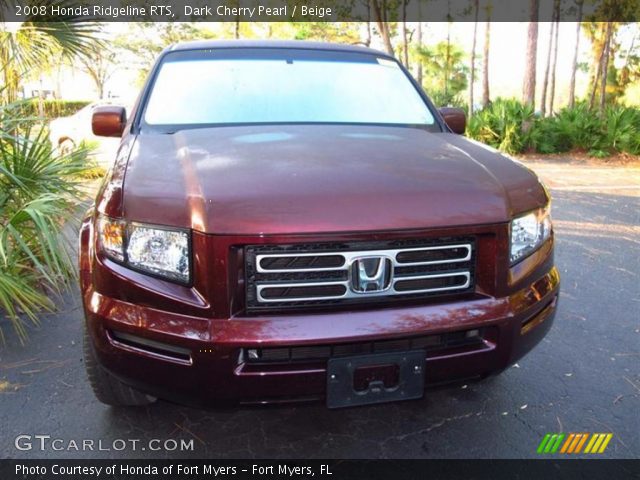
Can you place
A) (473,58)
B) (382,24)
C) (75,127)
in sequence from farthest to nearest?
(473,58)
(382,24)
(75,127)

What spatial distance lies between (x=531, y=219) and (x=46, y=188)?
11.0 ft

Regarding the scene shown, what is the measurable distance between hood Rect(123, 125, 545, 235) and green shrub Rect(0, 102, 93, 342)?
4.19ft

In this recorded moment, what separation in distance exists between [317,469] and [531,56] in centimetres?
1504

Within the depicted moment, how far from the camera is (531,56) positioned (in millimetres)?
14773

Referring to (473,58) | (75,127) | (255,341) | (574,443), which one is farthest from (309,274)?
(473,58)

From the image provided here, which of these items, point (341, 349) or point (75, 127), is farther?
point (75, 127)

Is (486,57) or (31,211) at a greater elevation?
(486,57)

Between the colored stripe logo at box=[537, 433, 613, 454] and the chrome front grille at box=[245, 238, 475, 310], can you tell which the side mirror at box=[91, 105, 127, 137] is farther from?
the colored stripe logo at box=[537, 433, 613, 454]

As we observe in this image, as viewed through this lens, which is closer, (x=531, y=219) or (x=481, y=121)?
(x=531, y=219)

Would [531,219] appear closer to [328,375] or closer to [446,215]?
[446,215]

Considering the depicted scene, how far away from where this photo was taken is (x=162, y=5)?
2583cm

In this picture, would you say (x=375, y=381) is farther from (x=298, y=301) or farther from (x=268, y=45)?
(x=268, y=45)

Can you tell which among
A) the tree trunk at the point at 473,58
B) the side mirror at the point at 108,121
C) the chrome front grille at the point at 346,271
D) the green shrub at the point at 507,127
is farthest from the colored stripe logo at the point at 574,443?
the tree trunk at the point at 473,58

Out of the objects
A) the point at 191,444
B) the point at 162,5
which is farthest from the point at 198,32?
the point at 191,444
